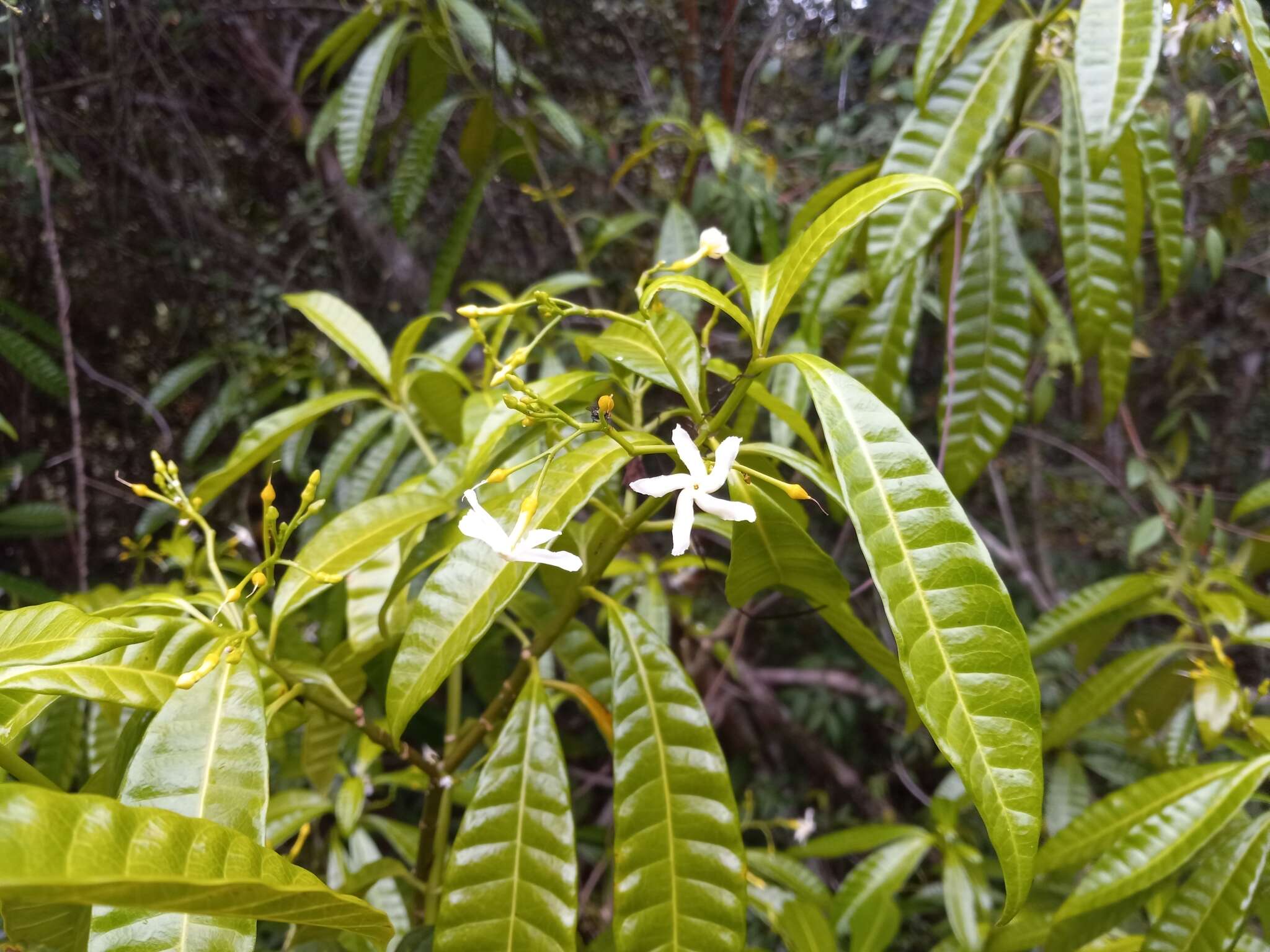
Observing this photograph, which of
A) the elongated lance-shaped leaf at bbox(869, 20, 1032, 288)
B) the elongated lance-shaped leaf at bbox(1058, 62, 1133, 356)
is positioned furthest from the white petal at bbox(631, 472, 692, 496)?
the elongated lance-shaped leaf at bbox(1058, 62, 1133, 356)

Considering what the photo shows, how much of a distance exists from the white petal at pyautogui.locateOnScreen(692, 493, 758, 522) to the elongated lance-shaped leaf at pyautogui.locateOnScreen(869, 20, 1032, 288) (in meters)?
0.44

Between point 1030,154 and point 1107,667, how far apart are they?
126 cm

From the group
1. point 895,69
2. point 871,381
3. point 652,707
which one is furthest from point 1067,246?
point 895,69

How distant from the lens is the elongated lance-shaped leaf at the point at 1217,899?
0.74 meters

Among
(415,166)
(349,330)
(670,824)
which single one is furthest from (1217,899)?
(415,166)

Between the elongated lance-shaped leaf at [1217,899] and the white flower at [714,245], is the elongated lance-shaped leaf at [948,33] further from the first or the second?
the elongated lance-shaped leaf at [1217,899]

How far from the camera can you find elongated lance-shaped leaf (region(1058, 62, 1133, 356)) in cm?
94

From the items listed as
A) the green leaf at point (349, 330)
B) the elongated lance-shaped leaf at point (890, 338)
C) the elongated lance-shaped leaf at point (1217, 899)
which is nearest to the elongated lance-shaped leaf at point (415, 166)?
the green leaf at point (349, 330)

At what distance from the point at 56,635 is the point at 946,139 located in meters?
0.99

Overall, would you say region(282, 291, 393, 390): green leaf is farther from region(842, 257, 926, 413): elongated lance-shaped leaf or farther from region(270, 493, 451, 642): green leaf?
region(842, 257, 926, 413): elongated lance-shaped leaf

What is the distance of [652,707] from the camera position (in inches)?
25.9

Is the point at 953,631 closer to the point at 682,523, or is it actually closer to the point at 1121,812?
the point at 682,523

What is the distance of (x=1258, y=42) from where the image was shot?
64 centimetres

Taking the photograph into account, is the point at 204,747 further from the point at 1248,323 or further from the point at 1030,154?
the point at 1248,323
